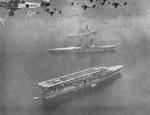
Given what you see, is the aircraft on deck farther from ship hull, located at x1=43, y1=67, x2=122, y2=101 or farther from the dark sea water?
ship hull, located at x1=43, y1=67, x2=122, y2=101

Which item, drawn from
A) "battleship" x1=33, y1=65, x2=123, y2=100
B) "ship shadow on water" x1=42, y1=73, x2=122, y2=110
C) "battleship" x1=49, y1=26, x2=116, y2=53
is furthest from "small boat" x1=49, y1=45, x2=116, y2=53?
"ship shadow on water" x1=42, y1=73, x2=122, y2=110

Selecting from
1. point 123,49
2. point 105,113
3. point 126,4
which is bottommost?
point 105,113

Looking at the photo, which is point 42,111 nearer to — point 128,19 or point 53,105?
point 53,105

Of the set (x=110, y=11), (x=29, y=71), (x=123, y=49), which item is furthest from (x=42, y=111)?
(x=110, y=11)

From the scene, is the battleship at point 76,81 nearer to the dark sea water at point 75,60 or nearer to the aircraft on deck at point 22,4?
the dark sea water at point 75,60

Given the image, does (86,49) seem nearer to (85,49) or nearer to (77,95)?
(85,49)

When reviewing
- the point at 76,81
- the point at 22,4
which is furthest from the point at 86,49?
the point at 22,4

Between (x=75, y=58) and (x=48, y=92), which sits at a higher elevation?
(x=75, y=58)

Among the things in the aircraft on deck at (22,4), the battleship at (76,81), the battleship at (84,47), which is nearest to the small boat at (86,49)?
the battleship at (84,47)
